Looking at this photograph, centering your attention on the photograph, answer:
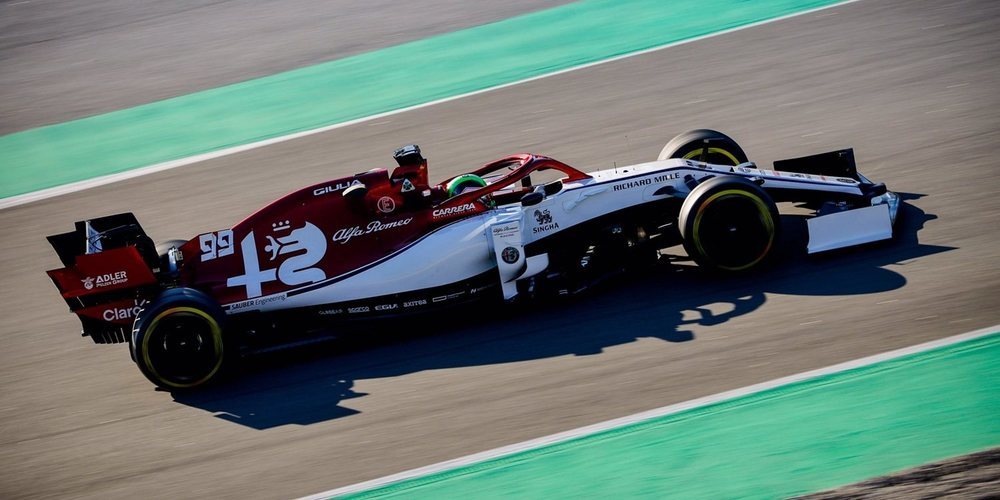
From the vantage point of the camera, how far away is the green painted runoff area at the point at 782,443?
6.63 m

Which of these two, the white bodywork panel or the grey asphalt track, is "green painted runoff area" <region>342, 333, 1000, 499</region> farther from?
the white bodywork panel

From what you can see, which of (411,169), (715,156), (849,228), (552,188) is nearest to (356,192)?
(411,169)

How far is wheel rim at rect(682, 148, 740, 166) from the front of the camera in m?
10.1

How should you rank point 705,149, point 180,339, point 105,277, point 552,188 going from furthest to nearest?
1. point 705,149
2. point 552,188
3. point 105,277
4. point 180,339

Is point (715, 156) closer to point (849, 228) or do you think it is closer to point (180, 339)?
point (849, 228)

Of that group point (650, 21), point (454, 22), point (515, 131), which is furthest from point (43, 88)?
point (650, 21)

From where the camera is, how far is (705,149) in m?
10.1

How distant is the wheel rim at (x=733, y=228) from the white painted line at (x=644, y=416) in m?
1.58

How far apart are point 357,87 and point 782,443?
10.8 m

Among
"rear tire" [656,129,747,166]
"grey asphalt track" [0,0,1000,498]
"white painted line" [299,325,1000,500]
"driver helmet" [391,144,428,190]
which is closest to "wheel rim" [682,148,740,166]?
"rear tire" [656,129,747,166]

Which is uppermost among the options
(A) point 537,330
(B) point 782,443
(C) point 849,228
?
(C) point 849,228

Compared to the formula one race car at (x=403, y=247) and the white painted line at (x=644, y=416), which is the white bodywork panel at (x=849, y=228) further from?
the white painted line at (x=644, y=416)

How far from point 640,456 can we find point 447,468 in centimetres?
141

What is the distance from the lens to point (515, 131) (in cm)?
1352
